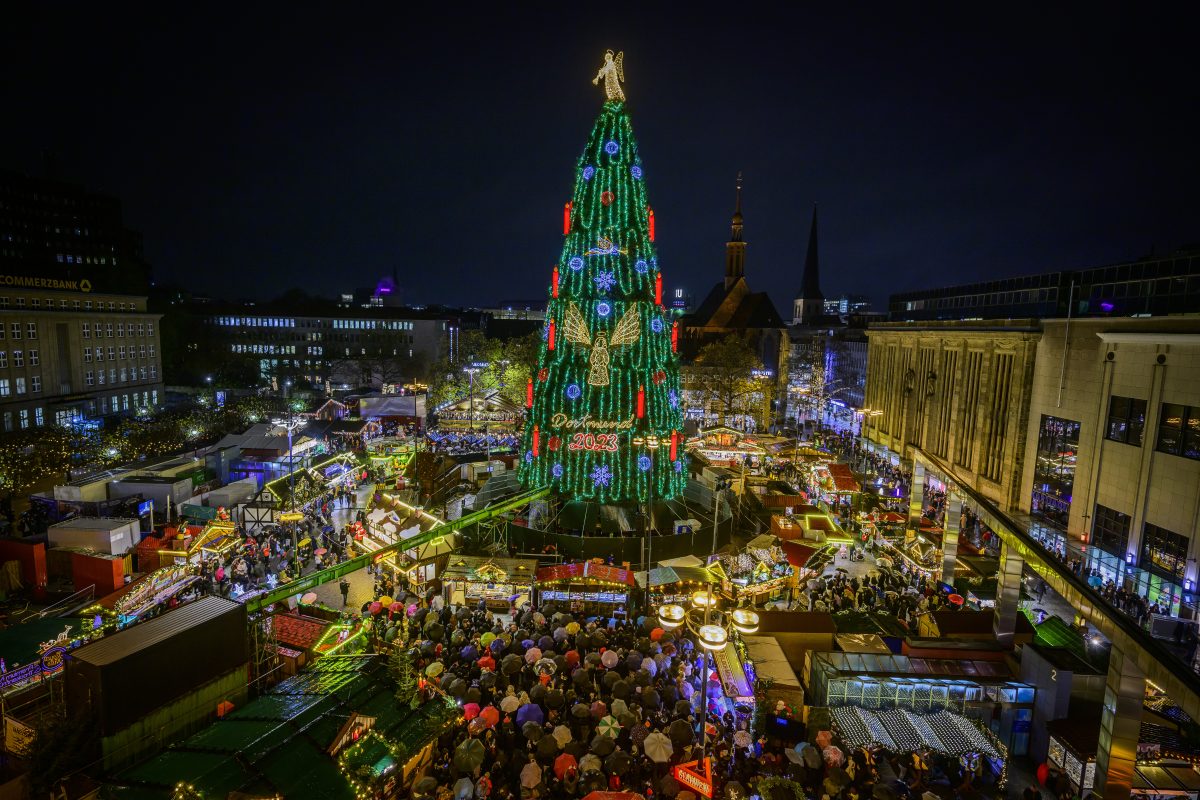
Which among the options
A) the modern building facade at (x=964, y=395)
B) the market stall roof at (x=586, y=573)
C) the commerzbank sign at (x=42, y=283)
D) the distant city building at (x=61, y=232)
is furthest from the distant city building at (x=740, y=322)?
the distant city building at (x=61, y=232)

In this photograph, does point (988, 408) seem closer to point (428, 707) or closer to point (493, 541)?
point (493, 541)

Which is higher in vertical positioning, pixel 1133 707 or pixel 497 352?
pixel 497 352

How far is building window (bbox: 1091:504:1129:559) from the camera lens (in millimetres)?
21547

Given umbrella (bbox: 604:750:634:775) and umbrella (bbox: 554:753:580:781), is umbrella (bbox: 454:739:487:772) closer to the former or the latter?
umbrella (bbox: 554:753:580:781)

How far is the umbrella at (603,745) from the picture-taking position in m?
11.1

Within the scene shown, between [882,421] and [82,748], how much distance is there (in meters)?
47.0

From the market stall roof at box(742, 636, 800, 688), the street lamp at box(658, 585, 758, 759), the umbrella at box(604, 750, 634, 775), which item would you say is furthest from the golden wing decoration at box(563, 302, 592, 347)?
the umbrella at box(604, 750, 634, 775)

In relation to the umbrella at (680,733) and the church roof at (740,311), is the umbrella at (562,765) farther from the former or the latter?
the church roof at (740,311)

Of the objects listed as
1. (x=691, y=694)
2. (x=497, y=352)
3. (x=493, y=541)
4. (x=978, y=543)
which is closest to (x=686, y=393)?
(x=497, y=352)

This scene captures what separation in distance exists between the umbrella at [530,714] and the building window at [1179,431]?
21.3 metres

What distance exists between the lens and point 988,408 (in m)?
31.2

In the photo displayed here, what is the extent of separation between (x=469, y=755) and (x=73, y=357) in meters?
55.7

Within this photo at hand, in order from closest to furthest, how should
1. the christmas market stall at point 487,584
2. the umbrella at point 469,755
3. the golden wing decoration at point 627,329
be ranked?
the umbrella at point 469,755 < the christmas market stall at point 487,584 < the golden wing decoration at point 627,329

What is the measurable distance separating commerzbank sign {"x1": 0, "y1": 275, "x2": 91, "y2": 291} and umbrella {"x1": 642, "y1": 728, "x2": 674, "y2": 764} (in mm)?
56368
